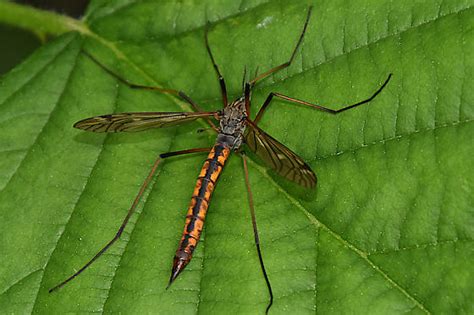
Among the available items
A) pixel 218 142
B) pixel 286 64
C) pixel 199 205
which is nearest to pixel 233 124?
pixel 218 142

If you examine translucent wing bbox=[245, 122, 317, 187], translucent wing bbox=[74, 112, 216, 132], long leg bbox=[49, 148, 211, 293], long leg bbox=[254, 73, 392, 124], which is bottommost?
long leg bbox=[49, 148, 211, 293]

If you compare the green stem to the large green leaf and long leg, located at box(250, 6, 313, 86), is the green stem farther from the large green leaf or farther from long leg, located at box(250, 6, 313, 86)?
long leg, located at box(250, 6, 313, 86)

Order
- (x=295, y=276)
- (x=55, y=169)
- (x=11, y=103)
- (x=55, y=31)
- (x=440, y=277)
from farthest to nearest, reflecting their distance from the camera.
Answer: (x=55, y=31) → (x=11, y=103) → (x=55, y=169) → (x=295, y=276) → (x=440, y=277)

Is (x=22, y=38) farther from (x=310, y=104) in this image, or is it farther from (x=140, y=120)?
(x=310, y=104)

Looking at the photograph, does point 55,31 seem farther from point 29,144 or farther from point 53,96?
point 29,144

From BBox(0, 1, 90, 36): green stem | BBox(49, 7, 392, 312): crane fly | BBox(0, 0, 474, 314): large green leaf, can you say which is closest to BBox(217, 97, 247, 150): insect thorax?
Answer: BBox(49, 7, 392, 312): crane fly

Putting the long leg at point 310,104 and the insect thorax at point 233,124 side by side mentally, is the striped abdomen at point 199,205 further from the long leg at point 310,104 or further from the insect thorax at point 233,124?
the long leg at point 310,104

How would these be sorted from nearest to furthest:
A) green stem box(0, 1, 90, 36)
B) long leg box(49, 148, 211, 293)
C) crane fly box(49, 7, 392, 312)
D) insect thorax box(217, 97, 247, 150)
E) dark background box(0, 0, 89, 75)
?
crane fly box(49, 7, 392, 312) → long leg box(49, 148, 211, 293) → insect thorax box(217, 97, 247, 150) → green stem box(0, 1, 90, 36) → dark background box(0, 0, 89, 75)

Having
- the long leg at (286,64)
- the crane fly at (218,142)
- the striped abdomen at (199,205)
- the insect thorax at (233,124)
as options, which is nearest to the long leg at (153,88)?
the crane fly at (218,142)

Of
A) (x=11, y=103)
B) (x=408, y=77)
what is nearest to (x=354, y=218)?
(x=408, y=77)
